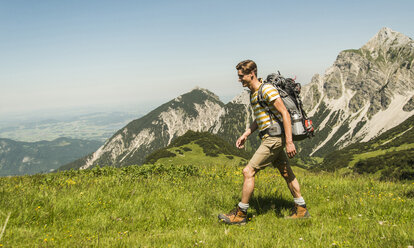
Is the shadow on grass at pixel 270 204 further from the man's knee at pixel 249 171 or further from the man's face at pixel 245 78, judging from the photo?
the man's face at pixel 245 78

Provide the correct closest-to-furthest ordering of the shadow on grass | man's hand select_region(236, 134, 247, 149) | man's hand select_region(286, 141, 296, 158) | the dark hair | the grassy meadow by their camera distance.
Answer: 1. the grassy meadow
2. man's hand select_region(286, 141, 296, 158)
3. the dark hair
4. the shadow on grass
5. man's hand select_region(236, 134, 247, 149)

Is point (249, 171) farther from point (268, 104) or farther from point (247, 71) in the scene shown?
point (247, 71)

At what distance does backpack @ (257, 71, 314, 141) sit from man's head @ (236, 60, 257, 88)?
1.04 feet

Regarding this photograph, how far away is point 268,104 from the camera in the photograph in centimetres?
590

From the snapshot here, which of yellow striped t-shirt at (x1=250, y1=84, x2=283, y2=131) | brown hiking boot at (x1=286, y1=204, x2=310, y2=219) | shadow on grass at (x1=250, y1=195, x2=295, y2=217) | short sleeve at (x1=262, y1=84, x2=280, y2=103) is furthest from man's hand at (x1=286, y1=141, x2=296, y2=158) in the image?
shadow on grass at (x1=250, y1=195, x2=295, y2=217)

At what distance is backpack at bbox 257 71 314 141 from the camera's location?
5.82 m

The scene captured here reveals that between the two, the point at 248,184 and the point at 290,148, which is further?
the point at 248,184

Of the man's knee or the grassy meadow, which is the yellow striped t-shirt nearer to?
the man's knee

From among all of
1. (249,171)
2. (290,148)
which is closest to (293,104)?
(290,148)

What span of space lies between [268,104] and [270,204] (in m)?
2.91

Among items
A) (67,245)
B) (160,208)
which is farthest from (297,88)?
(67,245)

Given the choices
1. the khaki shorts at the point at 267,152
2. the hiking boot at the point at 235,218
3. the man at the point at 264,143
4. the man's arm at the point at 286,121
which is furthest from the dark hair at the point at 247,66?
the hiking boot at the point at 235,218

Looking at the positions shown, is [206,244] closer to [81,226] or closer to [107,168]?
[81,226]

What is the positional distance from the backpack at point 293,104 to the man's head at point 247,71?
316 mm
